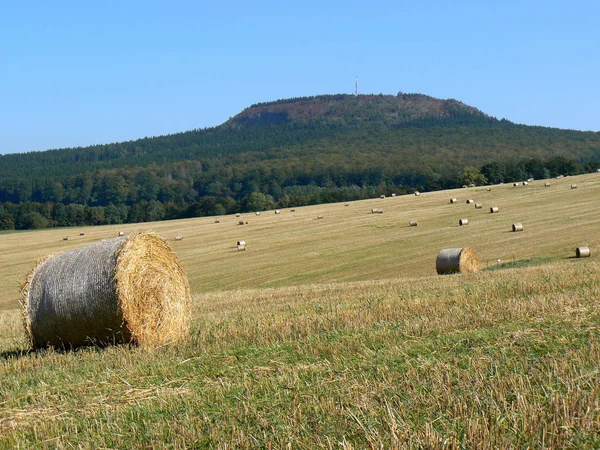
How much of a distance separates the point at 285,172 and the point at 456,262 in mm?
105467

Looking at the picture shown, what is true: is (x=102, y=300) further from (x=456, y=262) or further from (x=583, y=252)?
(x=583, y=252)

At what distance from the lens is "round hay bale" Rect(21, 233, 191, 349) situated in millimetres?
10266

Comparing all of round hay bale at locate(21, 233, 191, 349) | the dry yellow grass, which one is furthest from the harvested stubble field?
the dry yellow grass

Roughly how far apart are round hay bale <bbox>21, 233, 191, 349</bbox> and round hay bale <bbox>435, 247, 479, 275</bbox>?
1380cm

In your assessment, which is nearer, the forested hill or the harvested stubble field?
the harvested stubble field

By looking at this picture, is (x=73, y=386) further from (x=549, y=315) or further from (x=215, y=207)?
(x=215, y=207)

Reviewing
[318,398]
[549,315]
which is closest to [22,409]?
[318,398]

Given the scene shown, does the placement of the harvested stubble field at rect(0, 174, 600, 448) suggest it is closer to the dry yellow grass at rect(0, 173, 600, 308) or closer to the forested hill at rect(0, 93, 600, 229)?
the dry yellow grass at rect(0, 173, 600, 308)

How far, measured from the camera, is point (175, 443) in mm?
5023

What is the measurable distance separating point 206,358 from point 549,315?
12.8 feet

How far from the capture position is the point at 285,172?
420ft

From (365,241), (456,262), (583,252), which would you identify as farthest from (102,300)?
(365,241)

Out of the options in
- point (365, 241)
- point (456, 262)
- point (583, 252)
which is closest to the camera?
point (456, 262)

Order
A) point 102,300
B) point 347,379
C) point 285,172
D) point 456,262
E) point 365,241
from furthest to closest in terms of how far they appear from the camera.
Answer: point 285,172 < point 365,241 < point 456,262 < point 102,300 < point 347,379
